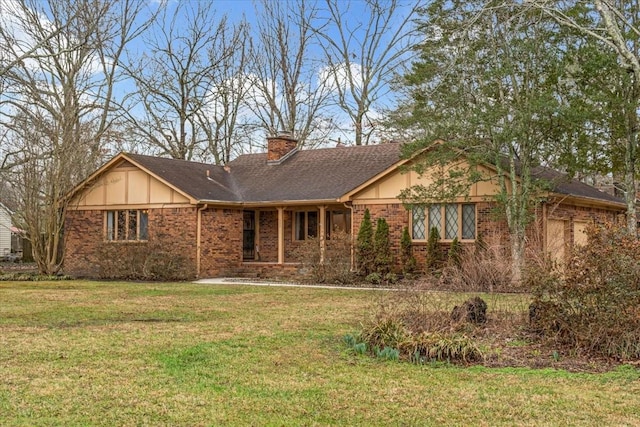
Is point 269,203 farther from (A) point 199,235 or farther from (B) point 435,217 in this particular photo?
(B) point 435,217

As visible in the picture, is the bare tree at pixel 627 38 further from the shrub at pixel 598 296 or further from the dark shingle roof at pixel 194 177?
the dark shingle roof at pixel 194 177

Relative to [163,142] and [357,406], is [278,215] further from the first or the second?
[357,406]

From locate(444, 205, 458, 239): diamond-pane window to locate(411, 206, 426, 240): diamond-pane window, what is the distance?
711 mm

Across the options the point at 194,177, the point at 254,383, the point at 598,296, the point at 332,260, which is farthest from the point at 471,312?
the point at 194,177

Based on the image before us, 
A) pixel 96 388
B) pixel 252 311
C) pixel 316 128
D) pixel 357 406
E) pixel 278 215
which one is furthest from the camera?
pixel 316 128

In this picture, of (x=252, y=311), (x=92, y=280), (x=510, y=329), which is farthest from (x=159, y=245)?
(x=510, y=329)

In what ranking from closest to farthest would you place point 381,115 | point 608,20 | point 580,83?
point 608,20
point 580,83
point 381,115

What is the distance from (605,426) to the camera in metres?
5.75

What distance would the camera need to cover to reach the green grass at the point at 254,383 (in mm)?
6066

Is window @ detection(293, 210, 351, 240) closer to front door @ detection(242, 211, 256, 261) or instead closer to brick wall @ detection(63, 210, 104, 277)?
front door @ detection(242, 211, 256, 261)

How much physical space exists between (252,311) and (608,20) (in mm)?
9721

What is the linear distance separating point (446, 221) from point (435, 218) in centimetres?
35

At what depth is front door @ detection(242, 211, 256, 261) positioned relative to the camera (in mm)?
25953

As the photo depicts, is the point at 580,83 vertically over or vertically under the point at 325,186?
over
